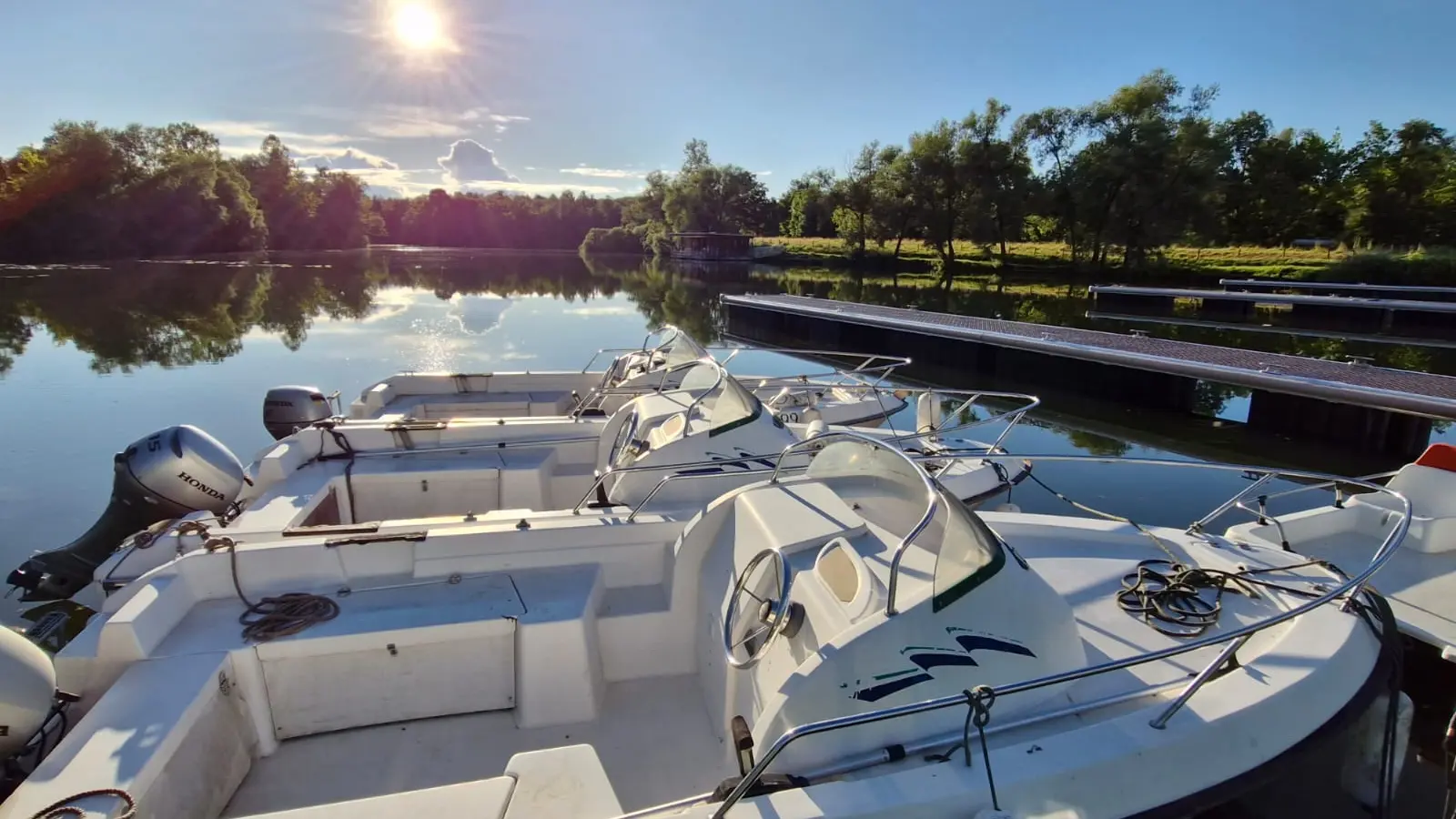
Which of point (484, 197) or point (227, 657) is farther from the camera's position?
point (484, 197)

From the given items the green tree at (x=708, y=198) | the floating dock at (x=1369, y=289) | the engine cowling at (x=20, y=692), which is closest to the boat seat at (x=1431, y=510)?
the engine cowling at (x=20, y=692)

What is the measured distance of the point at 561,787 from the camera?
2.35m

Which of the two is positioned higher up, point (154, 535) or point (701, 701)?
point (154, 535)

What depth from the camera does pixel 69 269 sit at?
38344 millimetres

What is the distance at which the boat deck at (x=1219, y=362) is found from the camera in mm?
9898

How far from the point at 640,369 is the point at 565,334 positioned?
43.8ft

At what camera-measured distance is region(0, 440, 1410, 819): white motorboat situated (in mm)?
2396

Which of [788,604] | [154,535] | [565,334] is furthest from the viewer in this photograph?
[565,334]

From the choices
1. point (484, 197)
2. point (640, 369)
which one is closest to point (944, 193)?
point (640, 369)

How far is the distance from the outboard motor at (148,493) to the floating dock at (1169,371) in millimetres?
13401

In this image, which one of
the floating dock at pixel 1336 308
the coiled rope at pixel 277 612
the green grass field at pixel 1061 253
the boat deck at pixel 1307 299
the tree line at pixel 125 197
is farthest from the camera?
the tree line at pixel 125 197

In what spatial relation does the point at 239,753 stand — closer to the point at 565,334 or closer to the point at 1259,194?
the point at 565,334

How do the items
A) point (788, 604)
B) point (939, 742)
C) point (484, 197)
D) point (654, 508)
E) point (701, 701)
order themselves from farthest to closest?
point (484, 197) → point (654, 508) → point (701, 701) → point (788, 604) → point (939, 742)

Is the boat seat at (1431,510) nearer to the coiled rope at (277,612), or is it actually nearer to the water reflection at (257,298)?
the coiled rope at (277,612)
